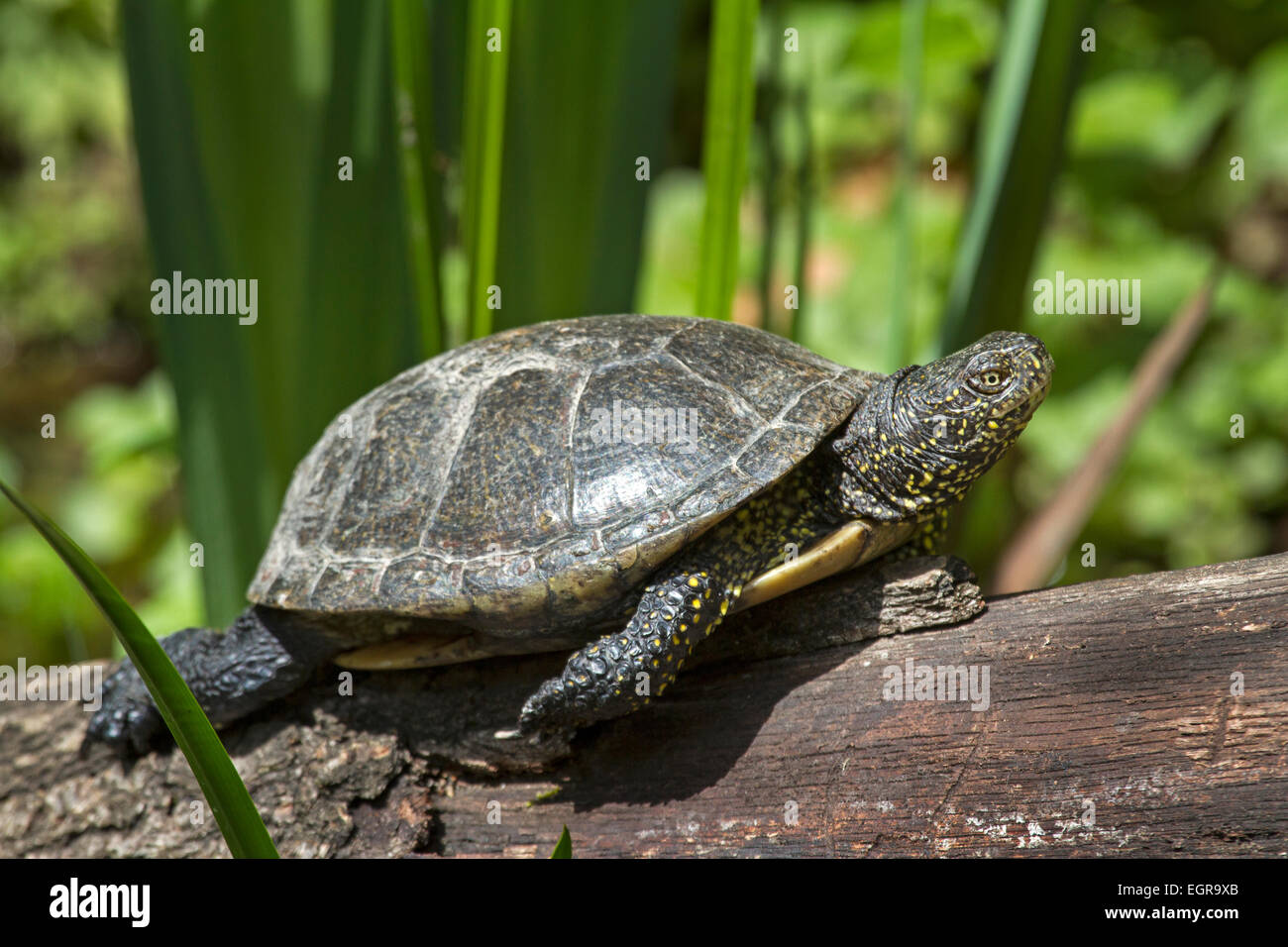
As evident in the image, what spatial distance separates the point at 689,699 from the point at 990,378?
75 cm

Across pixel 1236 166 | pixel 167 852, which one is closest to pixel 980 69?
pixel 1236 166

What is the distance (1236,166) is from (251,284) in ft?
10.5

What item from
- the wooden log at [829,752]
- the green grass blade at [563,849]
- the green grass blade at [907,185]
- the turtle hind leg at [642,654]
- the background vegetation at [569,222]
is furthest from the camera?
the green grass blade at [907,185]

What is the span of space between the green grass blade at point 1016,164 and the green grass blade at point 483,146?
103 cm

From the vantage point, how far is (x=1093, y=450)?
2219 millimetres

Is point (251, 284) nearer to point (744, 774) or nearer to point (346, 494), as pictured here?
point (346, 494)

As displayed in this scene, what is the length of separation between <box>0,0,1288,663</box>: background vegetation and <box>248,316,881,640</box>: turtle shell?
14.6 inches

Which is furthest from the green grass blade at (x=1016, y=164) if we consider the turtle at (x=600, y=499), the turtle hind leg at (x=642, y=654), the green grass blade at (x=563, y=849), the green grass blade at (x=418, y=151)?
the green grass blade at (x=563, y=849)

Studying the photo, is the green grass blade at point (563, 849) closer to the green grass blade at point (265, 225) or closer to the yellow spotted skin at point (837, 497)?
the yellow spotted skin at point (837, 497)

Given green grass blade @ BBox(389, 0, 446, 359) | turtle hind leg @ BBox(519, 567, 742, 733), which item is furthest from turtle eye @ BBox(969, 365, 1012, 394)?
green grass blade @ BBox(389, 0, 446, 359)

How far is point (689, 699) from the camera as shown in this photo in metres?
1.66

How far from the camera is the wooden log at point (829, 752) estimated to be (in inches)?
52.7

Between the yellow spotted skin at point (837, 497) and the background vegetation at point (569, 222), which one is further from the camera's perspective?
the background vegetation at point (569, 222)

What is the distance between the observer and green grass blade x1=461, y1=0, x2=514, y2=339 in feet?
5.82
